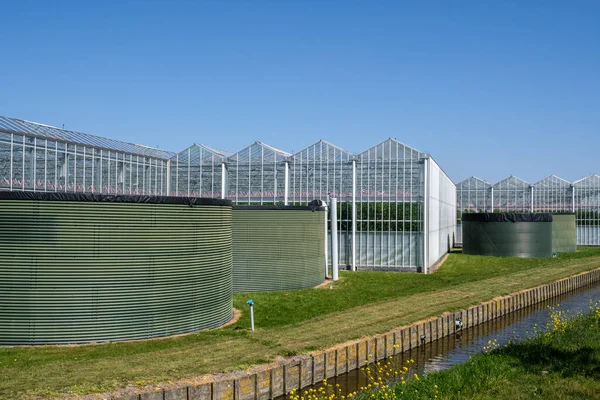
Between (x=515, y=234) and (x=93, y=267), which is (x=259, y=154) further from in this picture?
(x=93, y=267)

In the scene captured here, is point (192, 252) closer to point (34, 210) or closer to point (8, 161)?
point (34, 210)

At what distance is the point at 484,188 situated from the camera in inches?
3366

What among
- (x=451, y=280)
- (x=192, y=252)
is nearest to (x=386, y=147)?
(x=451, y=280)

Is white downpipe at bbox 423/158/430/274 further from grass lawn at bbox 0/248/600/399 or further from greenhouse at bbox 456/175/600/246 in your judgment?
greenhouse at bbox 456/175/600/246

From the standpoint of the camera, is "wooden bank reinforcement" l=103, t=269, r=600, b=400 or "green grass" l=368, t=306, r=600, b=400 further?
"green grass" l=368, t=306, r=600, b=400

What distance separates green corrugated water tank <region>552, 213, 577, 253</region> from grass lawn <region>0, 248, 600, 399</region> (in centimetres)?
2416

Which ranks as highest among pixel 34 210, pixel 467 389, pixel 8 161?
pixel 8 161

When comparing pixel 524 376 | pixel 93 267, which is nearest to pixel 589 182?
pixel 524 376

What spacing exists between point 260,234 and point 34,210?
1534 centimetres

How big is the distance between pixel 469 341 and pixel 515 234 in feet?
114

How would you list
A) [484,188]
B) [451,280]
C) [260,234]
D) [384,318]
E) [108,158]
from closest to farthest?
1. [384,318]
2. [260,234]
3. [451,280]
4. [108,158]
5. [484,188]

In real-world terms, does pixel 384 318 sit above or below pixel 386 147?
below

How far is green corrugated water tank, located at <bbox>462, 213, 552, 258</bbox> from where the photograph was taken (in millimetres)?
58688

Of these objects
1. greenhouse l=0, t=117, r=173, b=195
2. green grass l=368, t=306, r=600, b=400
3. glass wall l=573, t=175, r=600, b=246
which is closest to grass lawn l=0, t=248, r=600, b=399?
green grass l=368, t=306, r=600, b=400
